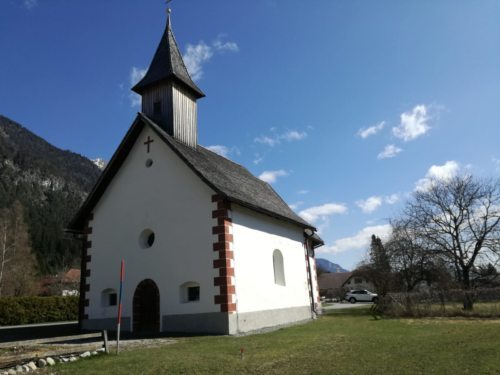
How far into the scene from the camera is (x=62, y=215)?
106125 mm

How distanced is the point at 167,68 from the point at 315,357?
48.6ft

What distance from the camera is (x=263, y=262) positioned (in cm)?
1705

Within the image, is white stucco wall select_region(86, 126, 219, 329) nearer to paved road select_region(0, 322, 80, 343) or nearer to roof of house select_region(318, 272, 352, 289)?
paved road select_region(0, 322, 80, 343)

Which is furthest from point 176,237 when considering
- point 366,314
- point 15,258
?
point 15,258

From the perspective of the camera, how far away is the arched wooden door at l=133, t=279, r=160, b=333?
15789 millimetres

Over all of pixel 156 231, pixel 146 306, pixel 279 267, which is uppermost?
pixel 156 231

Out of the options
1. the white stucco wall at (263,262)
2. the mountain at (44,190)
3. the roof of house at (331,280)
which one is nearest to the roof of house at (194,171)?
the white stucco wall at (263,262)

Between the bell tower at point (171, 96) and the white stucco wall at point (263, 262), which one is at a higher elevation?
the bell tower at point (171, 96)

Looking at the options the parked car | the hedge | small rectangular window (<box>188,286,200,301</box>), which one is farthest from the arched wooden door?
the parked car

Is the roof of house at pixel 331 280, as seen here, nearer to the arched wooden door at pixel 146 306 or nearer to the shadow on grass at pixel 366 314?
the shadow on grass at pixel 366 314

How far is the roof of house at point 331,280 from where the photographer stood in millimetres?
88925

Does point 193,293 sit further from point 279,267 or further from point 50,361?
point 50,361

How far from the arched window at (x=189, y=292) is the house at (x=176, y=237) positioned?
37 millimetres

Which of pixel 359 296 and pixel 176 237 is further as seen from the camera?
pixel 359 296
